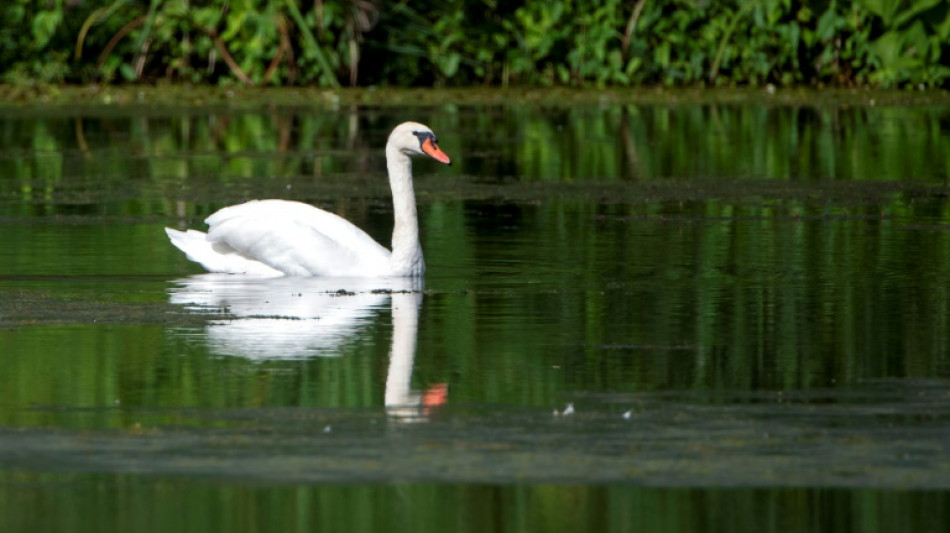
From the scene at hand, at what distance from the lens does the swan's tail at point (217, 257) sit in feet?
35.8

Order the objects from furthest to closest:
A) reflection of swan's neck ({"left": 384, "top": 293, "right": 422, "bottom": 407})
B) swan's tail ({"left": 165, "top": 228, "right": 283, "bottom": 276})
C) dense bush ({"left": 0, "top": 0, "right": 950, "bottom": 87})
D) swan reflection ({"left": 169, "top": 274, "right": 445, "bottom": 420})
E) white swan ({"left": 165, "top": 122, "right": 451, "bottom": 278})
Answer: dense bush ({"left": 0, "top": 0, "right": 950, "bottom": 87}), swan's tail ({"left": 165, "top": 228, "right": 283, "bottom": 276}), white swan ({"left": 165, "top": 122, "right": 451, "bottom": 278}), swan reflection ({"left": 169, "top": 274, "right": 445, "bottom": 420}), reflection of swan's neck ({"left": 384, "top": 293, "right": 422, "bottom": 407})

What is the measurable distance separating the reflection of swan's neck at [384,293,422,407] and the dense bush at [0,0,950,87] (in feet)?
50.6

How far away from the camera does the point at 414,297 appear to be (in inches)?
388

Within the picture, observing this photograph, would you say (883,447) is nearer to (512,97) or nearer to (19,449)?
(19,449)

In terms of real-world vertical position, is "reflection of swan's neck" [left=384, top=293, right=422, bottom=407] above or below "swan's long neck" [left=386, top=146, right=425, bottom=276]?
below

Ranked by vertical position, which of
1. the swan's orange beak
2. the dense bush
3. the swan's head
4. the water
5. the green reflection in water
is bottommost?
the green reflection in water

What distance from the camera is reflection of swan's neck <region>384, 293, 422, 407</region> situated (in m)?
7.21

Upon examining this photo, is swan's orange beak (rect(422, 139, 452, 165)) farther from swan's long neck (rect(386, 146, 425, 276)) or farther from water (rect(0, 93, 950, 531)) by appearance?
water (rect(0, 93, 950, 531))

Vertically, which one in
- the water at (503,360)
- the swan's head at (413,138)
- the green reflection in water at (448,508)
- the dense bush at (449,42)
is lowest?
the green reflection in water at (448,508)

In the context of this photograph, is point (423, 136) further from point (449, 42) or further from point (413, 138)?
point (449, 42)

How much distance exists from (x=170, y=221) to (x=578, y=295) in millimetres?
4200

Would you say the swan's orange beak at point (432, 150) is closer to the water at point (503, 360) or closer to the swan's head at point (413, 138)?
the swan's head at point (413, 138)

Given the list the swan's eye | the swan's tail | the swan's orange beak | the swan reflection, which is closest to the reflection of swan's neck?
the swan reflection

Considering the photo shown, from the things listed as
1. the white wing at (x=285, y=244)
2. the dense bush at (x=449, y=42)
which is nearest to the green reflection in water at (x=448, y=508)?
the white wing at (x=285, y=244)
